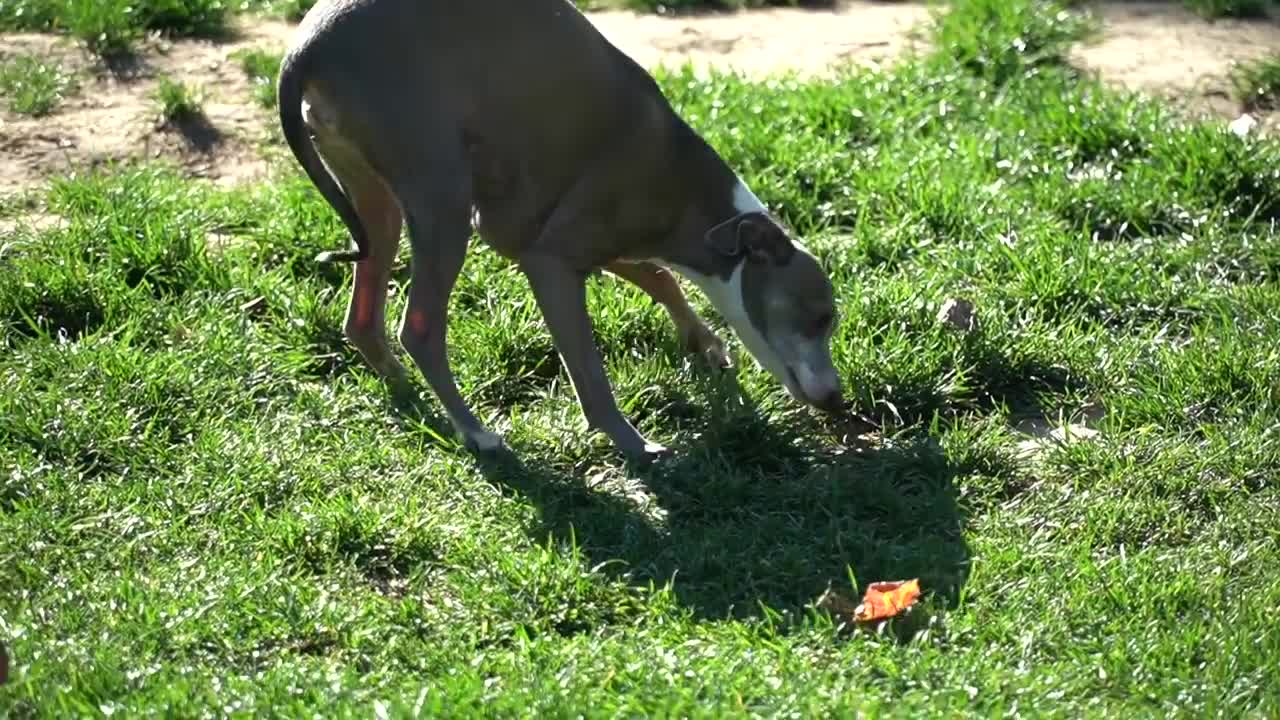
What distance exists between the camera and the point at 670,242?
575 cm

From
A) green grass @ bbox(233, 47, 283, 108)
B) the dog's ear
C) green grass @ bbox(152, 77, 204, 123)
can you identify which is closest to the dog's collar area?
the dog's ear

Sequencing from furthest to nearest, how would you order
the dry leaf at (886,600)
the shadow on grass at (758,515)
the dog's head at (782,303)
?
the dog's head at (782,303) → the shadow on grass at (758,515) → the dry leaf at (886,600)

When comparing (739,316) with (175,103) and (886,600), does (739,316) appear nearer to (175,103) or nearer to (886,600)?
(886,600)

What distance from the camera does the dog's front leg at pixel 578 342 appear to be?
5.43 metres

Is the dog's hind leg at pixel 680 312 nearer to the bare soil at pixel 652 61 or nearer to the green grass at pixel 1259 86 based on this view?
the bare soil at pixel 652 61

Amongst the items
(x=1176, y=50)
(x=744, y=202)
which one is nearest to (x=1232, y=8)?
(x=1176, y=50)

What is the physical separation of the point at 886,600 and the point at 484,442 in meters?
1.34

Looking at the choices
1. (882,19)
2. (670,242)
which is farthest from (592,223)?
(882,19)

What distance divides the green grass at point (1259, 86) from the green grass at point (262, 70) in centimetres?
392

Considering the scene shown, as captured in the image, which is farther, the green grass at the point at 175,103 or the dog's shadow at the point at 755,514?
the green grass at the point at 175,103

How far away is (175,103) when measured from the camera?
7250 millimetres

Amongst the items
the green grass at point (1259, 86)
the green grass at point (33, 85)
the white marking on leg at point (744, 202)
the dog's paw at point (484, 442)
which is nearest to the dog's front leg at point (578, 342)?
the dog's paw at point (484, 442)

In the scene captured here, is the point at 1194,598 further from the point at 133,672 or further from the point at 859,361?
the point at 133,672

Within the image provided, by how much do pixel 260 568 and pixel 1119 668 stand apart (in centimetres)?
208
